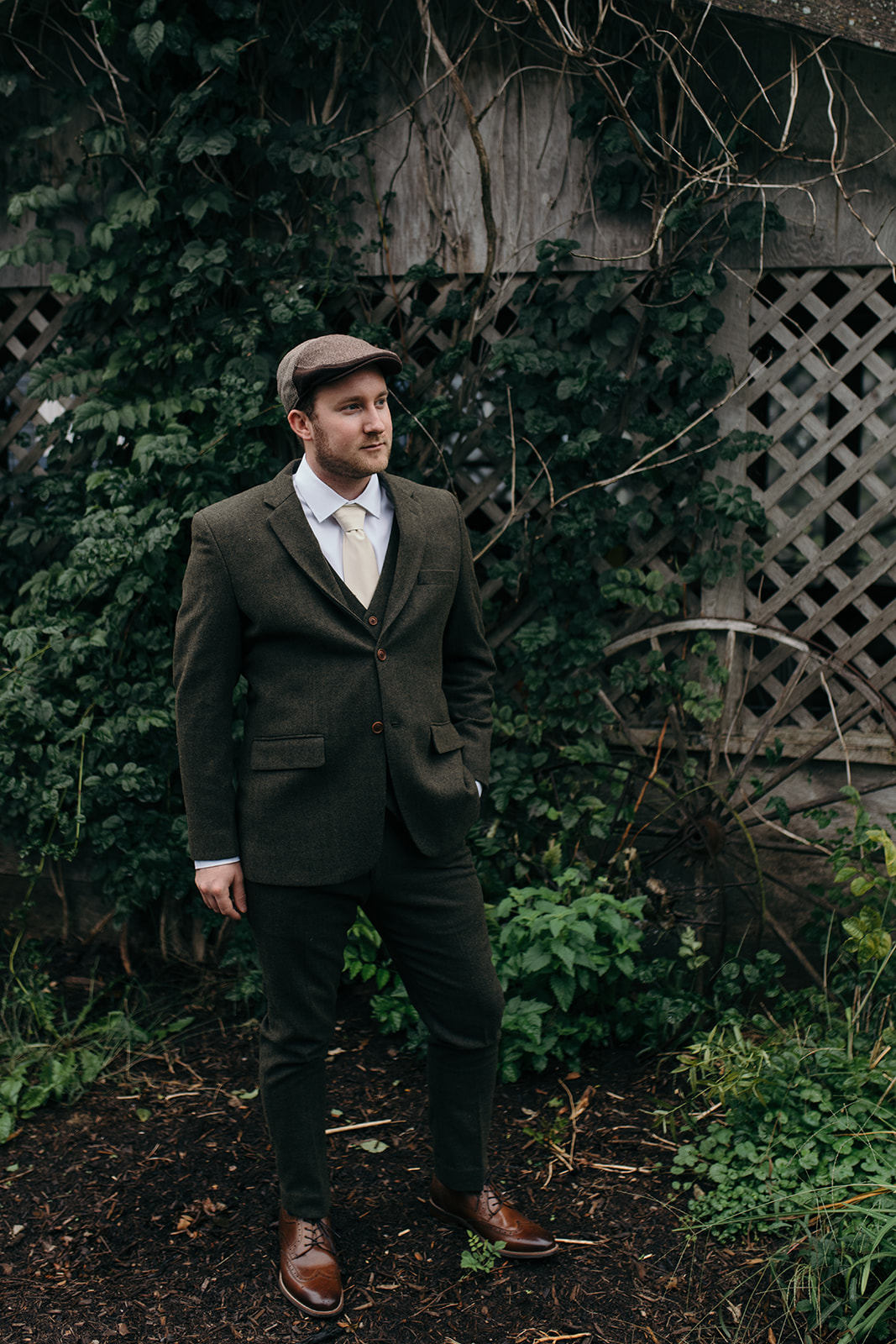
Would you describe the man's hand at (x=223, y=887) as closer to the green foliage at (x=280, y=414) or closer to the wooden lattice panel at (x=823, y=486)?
the green foliage at (x=280, y=414)

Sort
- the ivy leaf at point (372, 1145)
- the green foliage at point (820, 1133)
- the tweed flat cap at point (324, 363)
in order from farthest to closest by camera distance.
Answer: the ivy leaf at point (372, 1145) < the green foliage at point (820, 1133) < the tweed flat cap at point (324, 363)

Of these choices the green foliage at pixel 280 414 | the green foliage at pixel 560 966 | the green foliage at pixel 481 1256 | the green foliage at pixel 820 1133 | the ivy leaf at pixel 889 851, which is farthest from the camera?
the green foliage at pixel 280 414

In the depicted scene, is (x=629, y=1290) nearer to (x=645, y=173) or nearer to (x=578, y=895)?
(x=578, y=895)

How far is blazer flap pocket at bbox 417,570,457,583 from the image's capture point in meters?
2.21

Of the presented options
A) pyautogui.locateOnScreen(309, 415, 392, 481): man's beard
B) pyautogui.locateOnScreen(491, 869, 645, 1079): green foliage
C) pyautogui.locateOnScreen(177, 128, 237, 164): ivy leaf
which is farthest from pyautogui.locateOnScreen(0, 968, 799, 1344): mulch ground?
pyautogui.locateOnScreen(177, 128, 237, 164): ivy leaf

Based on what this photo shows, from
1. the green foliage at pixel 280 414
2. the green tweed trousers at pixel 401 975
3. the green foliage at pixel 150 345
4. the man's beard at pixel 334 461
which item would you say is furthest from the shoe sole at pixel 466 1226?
the man's beard at pixel 334 461

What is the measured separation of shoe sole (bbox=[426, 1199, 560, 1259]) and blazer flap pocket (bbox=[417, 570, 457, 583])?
146cm

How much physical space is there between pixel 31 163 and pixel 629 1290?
3761 millimetres

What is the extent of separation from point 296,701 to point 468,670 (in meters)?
0.46

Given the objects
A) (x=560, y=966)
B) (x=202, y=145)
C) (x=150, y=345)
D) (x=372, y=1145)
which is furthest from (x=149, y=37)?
(x=372, y=1145)

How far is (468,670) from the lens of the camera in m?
2.39

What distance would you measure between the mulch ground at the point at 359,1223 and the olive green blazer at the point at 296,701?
3.13 ft

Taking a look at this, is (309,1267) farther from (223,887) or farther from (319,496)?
(319,496)

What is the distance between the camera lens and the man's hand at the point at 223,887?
2131 mm
